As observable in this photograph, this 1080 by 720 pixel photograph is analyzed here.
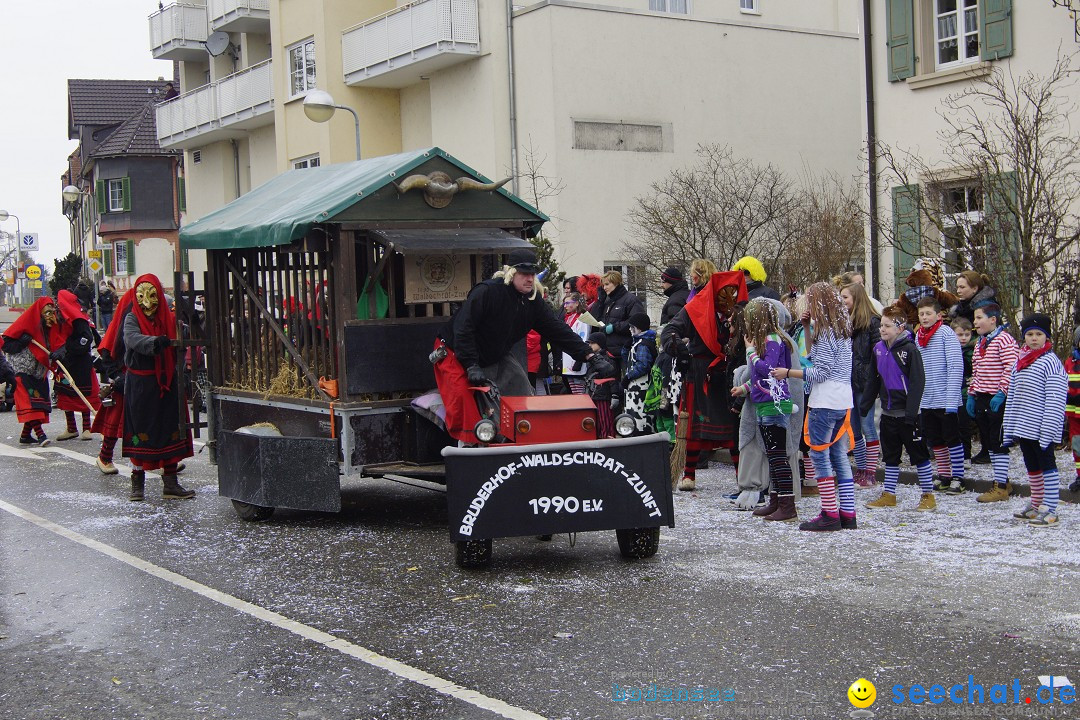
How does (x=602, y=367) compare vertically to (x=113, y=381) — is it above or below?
above

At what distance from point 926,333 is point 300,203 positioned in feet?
15.7

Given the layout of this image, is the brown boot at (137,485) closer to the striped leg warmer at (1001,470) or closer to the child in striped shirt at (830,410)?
the child in striped shirt at (830,410)

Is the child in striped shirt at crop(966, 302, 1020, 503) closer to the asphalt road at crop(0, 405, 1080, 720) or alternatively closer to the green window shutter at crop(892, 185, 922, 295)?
→ the asphalt road at crop(0, 405, 1080, 720)

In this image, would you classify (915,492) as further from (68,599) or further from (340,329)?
(68,599)

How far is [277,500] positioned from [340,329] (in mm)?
1313

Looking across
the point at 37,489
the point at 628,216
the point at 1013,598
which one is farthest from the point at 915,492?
the point at 628,216

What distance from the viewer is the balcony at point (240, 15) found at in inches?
1291

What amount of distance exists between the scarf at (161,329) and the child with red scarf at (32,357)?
16.3 feet

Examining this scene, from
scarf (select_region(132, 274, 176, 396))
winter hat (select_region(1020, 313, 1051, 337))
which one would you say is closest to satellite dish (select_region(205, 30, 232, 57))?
scarf (select_region(132, 274, 176, 396))

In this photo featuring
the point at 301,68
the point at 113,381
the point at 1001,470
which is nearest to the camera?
the point at 1001,470

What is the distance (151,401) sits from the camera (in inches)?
409

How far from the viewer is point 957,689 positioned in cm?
502

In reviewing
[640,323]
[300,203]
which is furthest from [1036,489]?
[300,203]

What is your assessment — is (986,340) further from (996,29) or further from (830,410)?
(996,29)
